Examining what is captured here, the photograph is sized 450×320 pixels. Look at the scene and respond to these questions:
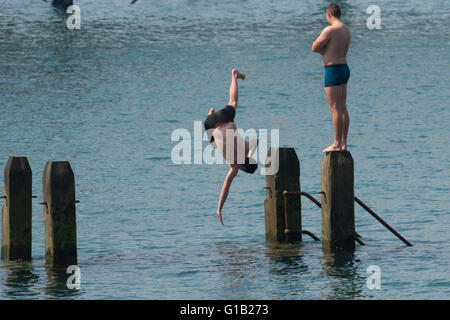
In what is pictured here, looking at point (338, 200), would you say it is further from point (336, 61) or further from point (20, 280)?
point (20, 280)

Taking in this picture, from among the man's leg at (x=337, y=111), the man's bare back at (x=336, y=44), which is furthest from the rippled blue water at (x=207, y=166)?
the man's bare back at (x=336, y=44)

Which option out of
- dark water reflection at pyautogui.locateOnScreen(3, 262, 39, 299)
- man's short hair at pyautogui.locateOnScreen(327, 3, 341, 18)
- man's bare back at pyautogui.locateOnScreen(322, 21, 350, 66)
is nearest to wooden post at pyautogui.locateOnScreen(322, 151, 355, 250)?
man's bare back at pyautogui.locateOnScreen(322, 21, 350, 66)

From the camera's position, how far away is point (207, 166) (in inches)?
1235

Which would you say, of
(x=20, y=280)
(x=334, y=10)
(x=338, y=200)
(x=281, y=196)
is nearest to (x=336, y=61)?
(x=334, y=10)

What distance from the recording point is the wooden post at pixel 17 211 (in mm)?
15727

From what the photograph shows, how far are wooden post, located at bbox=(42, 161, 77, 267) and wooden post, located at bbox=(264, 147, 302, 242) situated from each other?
3268mm

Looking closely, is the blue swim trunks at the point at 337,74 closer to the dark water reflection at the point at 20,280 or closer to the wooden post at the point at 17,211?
the wooden post at the point at 17,211

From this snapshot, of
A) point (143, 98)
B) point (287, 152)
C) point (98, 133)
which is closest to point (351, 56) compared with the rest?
point (143, 98)

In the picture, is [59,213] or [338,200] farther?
[338,200]

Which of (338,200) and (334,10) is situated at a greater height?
(334,10)

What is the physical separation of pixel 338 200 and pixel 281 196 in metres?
1.44

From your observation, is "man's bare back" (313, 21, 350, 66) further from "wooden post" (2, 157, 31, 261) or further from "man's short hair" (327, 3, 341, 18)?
"wooden post" (2, 157, 31, 261)

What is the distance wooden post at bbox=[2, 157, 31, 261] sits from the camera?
15.7 m

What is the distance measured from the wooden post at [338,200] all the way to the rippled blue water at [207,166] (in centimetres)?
32
